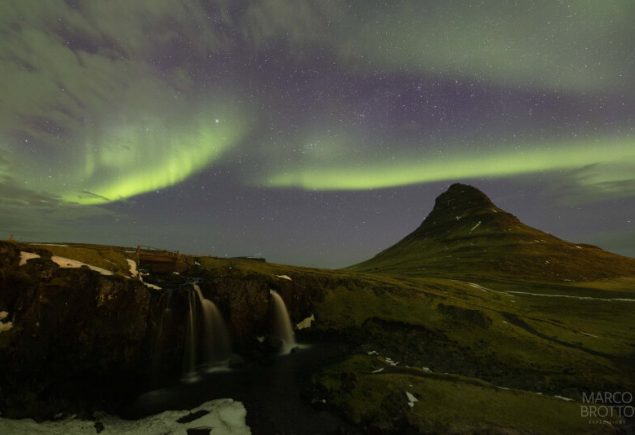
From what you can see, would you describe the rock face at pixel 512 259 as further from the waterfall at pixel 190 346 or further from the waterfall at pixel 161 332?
the waterfall at pixel 161 332

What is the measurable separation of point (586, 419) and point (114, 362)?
114 feet

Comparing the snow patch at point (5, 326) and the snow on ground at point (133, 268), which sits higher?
the snow on ground at point (133, 268)

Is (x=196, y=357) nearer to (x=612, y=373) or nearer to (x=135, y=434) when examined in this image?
(x=135, y=434)

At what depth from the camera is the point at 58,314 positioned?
24.0m

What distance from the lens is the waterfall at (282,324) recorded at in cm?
3788

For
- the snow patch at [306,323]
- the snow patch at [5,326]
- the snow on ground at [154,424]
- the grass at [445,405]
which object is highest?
the snow patch at [5,326]

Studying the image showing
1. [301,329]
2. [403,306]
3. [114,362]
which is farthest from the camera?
[403,306]

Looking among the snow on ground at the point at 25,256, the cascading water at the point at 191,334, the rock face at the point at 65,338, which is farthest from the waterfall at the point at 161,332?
the snow on ground at the point at 25,256

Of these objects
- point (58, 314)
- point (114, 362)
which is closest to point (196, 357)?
point (114, 362)

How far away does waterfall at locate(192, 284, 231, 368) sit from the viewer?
1268 inches

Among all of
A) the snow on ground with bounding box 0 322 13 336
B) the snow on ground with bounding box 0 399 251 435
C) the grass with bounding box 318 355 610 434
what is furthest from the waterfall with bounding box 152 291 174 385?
the grass with bounding box 318 355 610 434

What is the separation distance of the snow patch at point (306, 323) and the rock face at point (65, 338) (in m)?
18.3

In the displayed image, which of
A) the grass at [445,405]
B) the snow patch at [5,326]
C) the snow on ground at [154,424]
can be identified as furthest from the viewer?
the snow patch at [5,326]

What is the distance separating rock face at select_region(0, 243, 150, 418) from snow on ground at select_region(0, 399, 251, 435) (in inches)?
56.5
